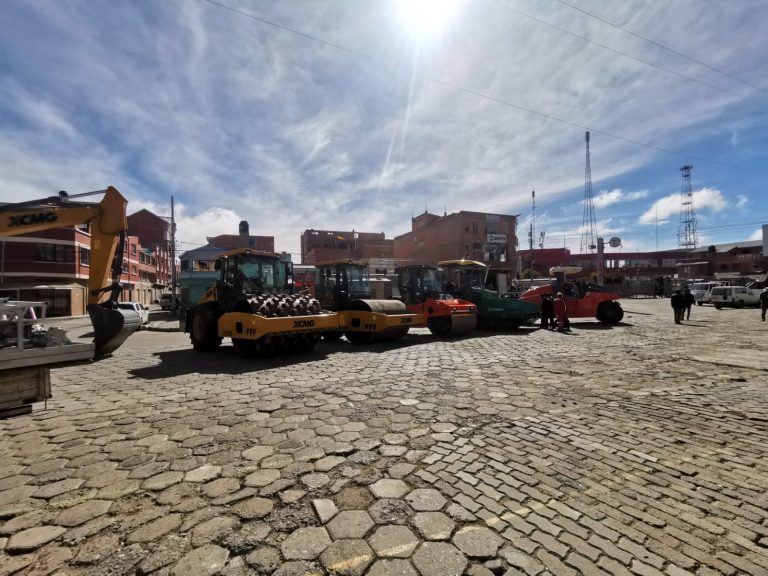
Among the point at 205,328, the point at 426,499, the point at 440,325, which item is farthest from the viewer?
the point at 440,325

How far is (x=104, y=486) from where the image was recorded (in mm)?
2893

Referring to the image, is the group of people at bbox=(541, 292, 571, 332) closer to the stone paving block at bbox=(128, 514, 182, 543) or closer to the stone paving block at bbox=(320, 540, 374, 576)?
the stone paving block at bbox=(320, 540, 374, 576)

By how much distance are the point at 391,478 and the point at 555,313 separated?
13.8 meters

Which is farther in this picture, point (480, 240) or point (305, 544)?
point (480, 240)

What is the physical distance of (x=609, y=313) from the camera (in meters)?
16.1

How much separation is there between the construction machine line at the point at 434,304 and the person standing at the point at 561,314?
383 cm

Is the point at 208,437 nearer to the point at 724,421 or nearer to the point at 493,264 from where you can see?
the point at 724,421

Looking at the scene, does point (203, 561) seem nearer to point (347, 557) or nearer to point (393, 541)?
point (347, 557)

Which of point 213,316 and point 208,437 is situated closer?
point 208,437

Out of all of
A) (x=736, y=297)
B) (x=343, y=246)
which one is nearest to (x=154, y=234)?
(x=343, y=246)

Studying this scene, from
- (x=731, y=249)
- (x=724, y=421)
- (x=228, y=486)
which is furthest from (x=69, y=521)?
(x=731, y=249)

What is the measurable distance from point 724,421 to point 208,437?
5893 millimetres

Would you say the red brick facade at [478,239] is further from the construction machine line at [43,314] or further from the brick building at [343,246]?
the construction machine line at [43,314]

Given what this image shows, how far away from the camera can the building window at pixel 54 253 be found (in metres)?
31.1
